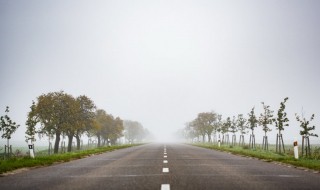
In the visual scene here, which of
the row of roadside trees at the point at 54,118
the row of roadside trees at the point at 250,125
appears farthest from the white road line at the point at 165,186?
the row of roadside trees at the point at 54,118

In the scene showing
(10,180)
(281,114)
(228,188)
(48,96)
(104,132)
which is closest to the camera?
(228,188)

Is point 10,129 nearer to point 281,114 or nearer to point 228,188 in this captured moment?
point 281,114

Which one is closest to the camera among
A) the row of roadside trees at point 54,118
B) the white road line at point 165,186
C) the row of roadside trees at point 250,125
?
the white road line at point 165,186

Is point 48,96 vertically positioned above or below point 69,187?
above

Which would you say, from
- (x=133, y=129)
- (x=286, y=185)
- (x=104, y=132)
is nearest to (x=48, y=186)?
(x=286, y=185)

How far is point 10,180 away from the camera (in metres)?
9.84

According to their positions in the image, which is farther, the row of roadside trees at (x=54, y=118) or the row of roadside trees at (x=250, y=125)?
the row of roadside trees at (x=54, y=118)

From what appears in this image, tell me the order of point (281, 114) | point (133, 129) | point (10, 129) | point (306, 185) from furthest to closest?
1. point (133, 129)
2. point (10, 129)
3. point (281, 114)
4. point (306, 185)

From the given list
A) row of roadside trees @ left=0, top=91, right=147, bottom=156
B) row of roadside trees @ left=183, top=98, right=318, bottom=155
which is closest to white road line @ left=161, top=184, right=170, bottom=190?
row of roadside trees @ left=183, top=98, right=318, bottom=155

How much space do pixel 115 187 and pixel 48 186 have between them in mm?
1952

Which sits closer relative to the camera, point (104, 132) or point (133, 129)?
point (104, 132)

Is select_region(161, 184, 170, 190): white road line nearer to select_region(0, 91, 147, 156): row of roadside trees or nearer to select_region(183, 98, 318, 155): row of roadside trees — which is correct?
select_region(183, 98, 318, 155): row of roadside trees

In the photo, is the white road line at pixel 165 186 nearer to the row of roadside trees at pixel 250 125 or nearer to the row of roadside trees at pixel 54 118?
the row of roadside trees at pixel 250 125

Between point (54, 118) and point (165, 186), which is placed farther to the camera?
point (54, 118)
